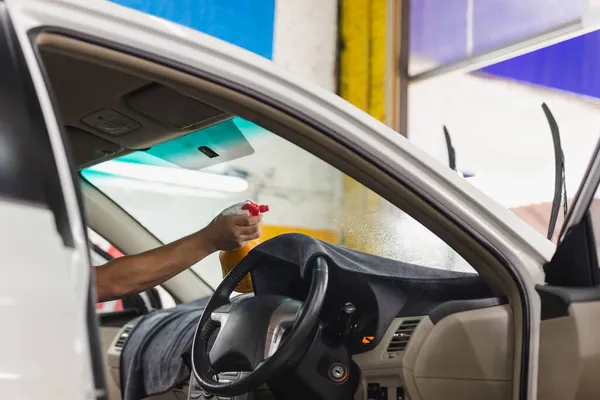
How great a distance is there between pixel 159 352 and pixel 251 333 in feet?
1.78

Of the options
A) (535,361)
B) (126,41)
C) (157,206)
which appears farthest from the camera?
(157,206)

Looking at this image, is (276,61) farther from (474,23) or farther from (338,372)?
(338,372)

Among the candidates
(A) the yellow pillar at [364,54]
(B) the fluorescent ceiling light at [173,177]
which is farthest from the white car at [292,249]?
(A) the yellow pillar at [364,54]

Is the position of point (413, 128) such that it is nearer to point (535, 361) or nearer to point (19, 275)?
point (535, 361)

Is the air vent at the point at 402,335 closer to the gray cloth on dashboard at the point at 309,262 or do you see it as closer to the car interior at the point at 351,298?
the car interior at the point at 351,298

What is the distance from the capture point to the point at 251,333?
1352 millimetres

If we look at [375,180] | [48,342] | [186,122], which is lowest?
[48,342]

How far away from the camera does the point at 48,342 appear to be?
626 millimetres

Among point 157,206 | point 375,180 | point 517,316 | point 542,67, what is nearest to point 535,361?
point 517,316

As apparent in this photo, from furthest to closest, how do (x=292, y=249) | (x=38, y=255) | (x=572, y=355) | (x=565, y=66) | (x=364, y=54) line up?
(x=364, y=54)
(x=565, y=66)
(x=292, y=249)
(x=572, y=355)
(x=38, y=255)

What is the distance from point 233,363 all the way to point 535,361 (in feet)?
1.99

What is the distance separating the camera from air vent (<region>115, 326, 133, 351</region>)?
199 centimetres

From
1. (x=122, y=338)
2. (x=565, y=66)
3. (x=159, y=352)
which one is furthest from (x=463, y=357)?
(x=565, y=66)

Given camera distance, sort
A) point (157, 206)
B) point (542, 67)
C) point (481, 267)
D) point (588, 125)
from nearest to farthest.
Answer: point (481, 267) → point (157, 206) → point (588, 125) → point (542, 67)
